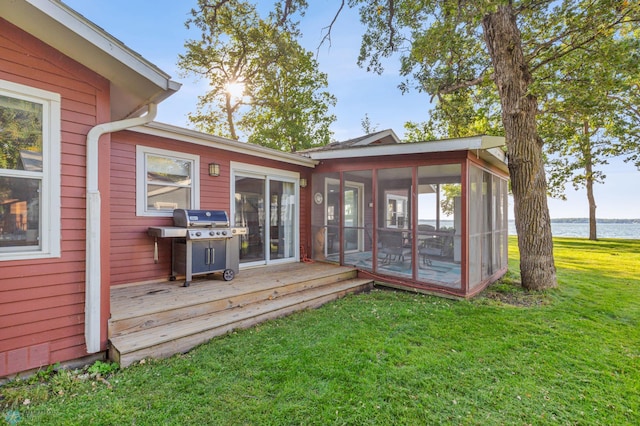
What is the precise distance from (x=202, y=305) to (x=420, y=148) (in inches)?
166

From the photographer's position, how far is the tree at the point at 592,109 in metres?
5.25

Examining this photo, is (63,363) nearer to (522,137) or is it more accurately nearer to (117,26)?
(522,137)

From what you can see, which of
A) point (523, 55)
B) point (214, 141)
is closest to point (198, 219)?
point (214, 141)

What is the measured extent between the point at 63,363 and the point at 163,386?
3.54 ft

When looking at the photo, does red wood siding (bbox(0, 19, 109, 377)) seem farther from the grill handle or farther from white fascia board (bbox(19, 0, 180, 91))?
the grill handle

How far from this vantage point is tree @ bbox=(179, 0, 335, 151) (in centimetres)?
1393

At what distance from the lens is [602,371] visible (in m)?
2.83

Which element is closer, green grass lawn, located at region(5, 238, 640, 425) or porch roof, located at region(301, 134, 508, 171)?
green grass lawn, located at region(5, 238, 640, 425)

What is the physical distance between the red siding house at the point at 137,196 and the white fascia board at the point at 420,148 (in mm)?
29

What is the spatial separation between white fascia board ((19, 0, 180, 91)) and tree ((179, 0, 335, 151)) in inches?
471

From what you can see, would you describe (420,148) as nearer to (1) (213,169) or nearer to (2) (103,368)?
(1) (213,169)

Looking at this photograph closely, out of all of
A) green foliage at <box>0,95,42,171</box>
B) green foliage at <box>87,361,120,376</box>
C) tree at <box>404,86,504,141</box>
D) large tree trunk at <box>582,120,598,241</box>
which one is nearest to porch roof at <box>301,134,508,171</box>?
tree at <box>404,86,504,141</box>

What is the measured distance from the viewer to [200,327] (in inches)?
128

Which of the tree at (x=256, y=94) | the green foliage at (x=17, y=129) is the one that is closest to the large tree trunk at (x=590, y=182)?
the tree at (x=256, y=94)
